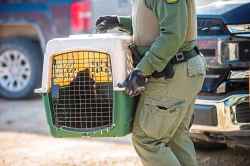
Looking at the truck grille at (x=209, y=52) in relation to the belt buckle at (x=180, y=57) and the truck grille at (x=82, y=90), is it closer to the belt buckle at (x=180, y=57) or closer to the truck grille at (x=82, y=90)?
the belt buckle at (x=180, y=57)

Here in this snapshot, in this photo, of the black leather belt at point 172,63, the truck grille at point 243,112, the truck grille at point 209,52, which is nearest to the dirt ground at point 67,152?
the truck grille at point 243,112

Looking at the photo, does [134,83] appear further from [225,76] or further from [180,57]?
[225,76]

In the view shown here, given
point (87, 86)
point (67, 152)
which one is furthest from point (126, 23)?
point (67, 152)

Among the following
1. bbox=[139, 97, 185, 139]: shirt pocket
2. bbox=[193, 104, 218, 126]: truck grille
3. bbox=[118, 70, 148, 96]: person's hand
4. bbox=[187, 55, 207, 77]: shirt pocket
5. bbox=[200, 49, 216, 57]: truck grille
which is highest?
bbox=[200, 49, 216, 57]: truck grille

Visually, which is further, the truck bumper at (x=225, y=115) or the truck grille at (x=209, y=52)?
the truck grille at (x=209, y=52)

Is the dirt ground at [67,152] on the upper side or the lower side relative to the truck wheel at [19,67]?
lower

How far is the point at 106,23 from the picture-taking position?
429 centimetres

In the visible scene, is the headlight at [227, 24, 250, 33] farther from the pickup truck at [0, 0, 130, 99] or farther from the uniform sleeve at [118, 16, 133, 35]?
the pickup truck at [0, 0, 130, 99]

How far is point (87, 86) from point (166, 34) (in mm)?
621

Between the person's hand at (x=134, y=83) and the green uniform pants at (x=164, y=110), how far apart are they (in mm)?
172

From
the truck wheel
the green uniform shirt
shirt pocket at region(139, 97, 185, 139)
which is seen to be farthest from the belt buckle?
the truck wheel

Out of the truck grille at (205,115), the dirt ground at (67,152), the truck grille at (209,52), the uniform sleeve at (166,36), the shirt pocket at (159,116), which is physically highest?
the uniform sleeve at (166,36)

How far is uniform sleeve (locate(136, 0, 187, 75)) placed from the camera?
11.4 ft

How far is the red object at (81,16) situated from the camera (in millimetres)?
7906
